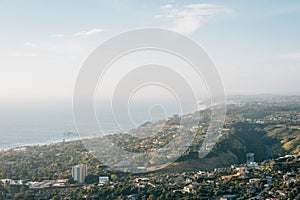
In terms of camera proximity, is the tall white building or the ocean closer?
the tall white building

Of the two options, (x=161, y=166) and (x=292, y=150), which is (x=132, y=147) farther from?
(x=292, y=150)

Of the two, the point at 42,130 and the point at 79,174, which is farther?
the point at 42,130

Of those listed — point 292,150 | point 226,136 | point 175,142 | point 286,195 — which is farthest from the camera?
point 226,136

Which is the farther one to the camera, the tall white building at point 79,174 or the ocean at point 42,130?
the ocean at point 42,130

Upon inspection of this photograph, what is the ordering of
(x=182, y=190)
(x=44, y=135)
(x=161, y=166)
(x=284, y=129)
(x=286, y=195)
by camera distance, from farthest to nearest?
(x=44, y=135) → (x=284, y=129) → (x=161, y=166) → (x=182, y=190) → (x=286, y=195)

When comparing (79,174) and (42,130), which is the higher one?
(79,174)

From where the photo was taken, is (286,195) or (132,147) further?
(132,147)

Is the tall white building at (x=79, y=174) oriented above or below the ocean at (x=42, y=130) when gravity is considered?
above

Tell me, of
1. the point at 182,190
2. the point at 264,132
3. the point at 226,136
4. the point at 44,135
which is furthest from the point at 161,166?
the point at 44,135

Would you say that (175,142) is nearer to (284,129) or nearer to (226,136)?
(226,136)

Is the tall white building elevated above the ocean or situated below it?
above
